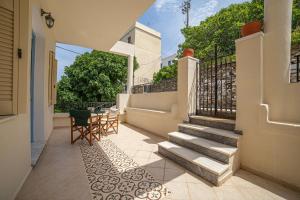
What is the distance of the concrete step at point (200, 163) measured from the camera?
2.29 metres

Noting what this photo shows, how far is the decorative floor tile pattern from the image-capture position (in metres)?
2.03

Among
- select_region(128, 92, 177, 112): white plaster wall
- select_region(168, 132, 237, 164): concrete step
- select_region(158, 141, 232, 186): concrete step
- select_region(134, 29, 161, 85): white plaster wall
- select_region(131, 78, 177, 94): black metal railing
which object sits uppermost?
select_region(134, 29, 161, 85): white plaster wall

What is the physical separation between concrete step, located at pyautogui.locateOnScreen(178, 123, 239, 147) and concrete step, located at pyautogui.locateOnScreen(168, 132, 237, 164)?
85 millimetres

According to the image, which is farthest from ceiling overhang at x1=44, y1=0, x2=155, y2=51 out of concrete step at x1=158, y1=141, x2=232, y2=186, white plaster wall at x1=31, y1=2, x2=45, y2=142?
concrete step at x1=158, y1=141, x2=232, y2=186

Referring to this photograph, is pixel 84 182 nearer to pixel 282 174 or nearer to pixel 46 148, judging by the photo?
pixel 46 148

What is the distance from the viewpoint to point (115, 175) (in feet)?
8.29

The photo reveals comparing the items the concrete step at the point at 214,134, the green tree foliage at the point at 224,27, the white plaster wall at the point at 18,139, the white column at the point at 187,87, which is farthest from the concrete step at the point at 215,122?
the green tree foliage at the point at 224,27

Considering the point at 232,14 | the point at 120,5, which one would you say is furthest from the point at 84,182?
the point at 232,14

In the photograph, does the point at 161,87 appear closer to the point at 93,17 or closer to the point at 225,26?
the point at 93,17

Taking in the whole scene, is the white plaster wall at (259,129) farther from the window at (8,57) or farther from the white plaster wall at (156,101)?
the window at (8,57)

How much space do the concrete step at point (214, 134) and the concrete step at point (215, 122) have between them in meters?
0.10

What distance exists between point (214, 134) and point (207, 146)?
38cm

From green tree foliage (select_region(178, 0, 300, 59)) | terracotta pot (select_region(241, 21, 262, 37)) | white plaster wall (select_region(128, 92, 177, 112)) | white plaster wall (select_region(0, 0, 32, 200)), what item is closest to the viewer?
white plaster wall (select_region(0, 0, 32, 200))

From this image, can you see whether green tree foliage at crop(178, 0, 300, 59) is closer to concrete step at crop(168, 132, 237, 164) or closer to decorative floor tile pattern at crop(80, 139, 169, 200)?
concrete step at crop(168, 132, 237, 164)
